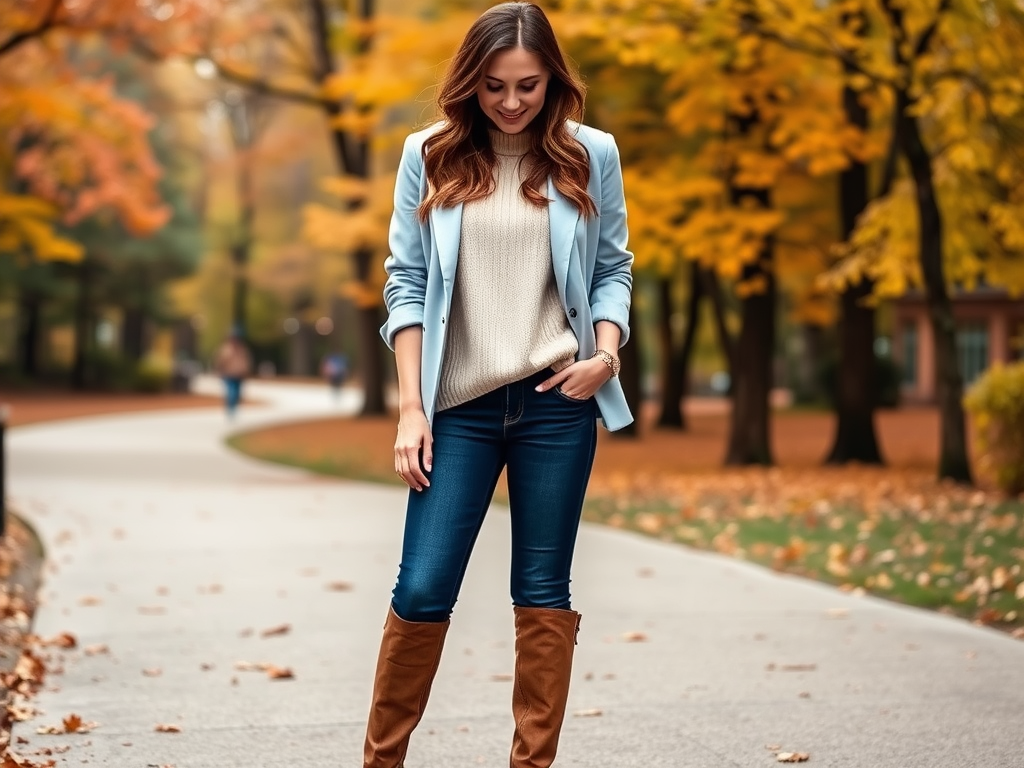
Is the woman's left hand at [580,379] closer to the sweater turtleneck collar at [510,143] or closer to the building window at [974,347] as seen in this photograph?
the sweater turtleneck collar at [510,143]

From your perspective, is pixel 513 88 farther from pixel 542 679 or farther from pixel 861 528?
pixel 861 528

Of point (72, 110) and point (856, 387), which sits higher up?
point (72, 110)

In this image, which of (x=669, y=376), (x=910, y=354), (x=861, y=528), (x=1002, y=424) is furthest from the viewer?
(x=910, y=354)

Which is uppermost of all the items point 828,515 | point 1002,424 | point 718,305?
point 718,305

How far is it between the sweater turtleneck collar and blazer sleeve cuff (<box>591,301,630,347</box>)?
408mm

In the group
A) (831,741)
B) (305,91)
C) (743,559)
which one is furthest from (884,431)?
(831,741)

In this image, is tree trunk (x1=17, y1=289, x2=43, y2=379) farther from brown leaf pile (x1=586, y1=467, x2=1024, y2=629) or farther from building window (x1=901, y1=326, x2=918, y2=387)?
brown leaf pile (x1=586, y1=467, x2=1024, y2=629)

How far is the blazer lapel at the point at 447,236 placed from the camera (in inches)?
144

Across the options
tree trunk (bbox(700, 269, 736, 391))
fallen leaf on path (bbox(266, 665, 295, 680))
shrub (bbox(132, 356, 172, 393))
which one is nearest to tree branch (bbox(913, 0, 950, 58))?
tree trunk (bbox(700, 269, 736, 391))

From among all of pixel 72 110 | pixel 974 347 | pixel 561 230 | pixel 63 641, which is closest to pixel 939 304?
pixel 63 641

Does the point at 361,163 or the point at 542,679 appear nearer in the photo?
the point at 542,679

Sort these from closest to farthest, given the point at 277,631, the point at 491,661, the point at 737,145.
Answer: the point at 491,661, the point at 277,631, the point at 737,145

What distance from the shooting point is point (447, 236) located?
3.66 metres

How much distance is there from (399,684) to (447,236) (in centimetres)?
105
